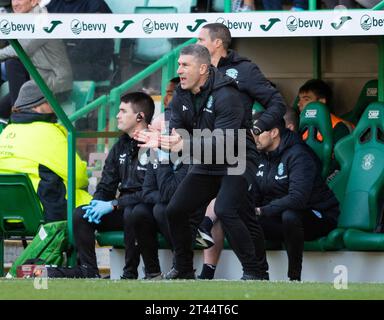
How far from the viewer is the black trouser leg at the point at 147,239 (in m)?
11.6

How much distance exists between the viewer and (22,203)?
12.4 metres

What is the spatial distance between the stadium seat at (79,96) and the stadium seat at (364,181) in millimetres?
2570

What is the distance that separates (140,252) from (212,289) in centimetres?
262

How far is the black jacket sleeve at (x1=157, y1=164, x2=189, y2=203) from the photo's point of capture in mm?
11484

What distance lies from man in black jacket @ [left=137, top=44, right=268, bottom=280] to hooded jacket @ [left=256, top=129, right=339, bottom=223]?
3.19ft

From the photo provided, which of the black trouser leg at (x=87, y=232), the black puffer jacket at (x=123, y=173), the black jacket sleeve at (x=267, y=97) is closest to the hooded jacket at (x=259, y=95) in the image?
the black jacket sleeve at (x=267, y=97)

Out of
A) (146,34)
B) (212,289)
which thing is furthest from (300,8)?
(212,289)

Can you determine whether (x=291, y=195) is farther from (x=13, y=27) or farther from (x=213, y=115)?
(x=13, y=27)

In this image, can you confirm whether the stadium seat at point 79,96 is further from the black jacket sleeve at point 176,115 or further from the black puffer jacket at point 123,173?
the black jacket sleeve at point 176,115

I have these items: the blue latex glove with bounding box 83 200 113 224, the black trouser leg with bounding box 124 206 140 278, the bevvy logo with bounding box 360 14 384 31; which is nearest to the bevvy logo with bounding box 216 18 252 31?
the bevvy logo with bounding box 360 14 384 31

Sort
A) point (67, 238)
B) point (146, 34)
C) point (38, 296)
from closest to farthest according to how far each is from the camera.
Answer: point (38, 296) → point (146, 34) → point (67, 238)

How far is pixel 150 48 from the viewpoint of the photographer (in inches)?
531

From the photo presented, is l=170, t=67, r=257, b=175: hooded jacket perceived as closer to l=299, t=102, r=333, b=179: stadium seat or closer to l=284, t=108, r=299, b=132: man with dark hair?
l=299, t=102, r=333, b=179: stadium seat
